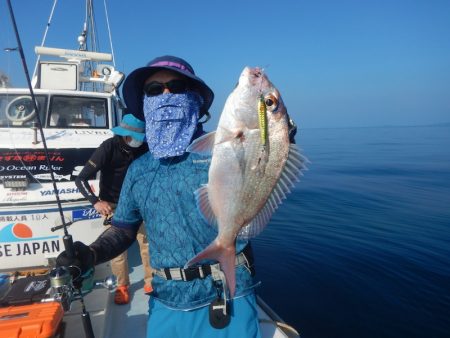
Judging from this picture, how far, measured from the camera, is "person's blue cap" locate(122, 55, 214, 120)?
1.81m

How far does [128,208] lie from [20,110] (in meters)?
4.72

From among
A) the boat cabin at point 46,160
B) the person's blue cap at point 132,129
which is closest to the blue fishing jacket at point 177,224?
the boat cabin at point 46,160

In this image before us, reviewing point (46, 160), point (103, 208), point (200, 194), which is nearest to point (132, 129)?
point (103, 208)

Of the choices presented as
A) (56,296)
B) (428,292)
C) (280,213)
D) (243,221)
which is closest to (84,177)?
(56,296)

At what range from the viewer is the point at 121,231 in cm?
197

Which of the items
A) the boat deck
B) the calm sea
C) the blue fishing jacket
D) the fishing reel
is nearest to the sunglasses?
the blue fishing jacket

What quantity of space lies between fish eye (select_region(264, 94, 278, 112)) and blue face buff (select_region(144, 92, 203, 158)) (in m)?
0.56

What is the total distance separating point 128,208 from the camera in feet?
6.39

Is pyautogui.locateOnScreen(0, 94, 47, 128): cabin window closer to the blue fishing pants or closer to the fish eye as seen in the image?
the blue fishing pants

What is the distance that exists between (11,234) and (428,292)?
292 inches

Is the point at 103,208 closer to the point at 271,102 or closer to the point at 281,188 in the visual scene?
the point at 281,188

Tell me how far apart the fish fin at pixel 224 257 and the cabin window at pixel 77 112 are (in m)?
5.07

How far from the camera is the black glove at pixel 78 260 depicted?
179cm

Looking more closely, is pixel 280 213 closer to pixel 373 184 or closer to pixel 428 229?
pixel 428 229
